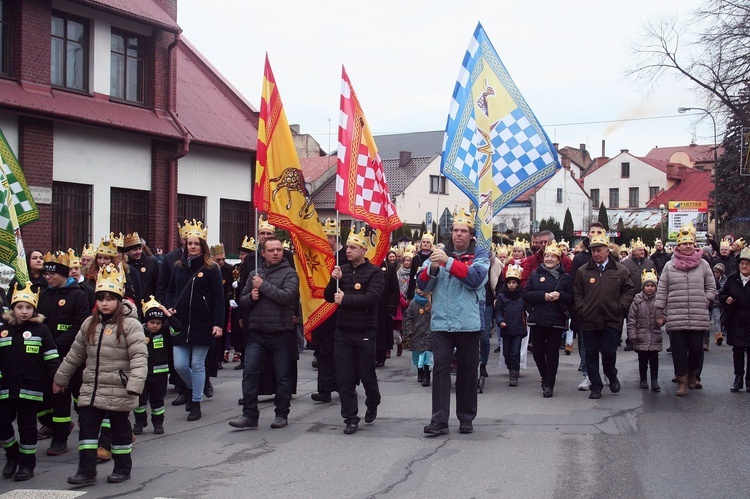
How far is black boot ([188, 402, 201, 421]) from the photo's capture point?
373 inches

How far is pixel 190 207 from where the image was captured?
22312 mm

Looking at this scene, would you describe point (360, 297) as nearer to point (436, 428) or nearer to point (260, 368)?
point (260, 368)

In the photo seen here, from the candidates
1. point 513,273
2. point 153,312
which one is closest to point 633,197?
point 513,273

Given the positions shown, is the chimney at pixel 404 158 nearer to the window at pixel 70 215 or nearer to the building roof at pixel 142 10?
the building roof at pixel 142 10

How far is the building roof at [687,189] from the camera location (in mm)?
79438

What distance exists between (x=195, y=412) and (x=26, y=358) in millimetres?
2645

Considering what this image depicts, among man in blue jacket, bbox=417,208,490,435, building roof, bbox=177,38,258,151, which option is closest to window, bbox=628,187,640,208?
building roof, bbox=177,38,258,151

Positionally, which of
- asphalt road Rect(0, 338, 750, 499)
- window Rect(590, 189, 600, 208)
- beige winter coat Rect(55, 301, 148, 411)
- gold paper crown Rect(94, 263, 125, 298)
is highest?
window Rect(590, 189, 600, 208)

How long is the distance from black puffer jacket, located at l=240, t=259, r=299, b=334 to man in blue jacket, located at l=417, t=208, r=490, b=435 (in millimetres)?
1421

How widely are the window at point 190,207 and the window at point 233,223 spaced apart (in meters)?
0.71

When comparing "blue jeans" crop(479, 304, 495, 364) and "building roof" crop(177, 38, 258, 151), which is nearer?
"blue jeans" crop(479, 304, 495, 364)

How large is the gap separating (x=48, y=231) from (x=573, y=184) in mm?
70611

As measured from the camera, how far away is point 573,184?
8281cm

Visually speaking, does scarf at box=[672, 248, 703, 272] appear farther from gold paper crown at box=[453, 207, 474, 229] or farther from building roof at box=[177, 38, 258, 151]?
building roof at box=[177, 38, 258, 151]
